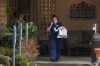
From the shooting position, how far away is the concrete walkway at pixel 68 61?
1841 cm

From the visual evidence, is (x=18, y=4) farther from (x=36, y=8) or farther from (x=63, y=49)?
(x=63, y=49)

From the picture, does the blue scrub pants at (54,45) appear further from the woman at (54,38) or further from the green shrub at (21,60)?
the green shrub at (21,60)

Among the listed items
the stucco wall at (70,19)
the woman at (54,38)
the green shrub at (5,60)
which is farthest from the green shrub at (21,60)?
the stucco wall at (70,19)

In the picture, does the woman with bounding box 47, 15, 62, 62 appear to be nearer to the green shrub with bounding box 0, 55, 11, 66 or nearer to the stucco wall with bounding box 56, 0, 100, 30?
the stucco wall with bounding box 56, 0, 100, 30

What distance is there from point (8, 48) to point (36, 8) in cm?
618

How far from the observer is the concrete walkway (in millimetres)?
18406

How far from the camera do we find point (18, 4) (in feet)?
73.4

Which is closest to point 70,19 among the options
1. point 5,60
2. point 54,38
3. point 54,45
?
point 54,38

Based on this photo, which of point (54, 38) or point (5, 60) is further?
point (54, 38)

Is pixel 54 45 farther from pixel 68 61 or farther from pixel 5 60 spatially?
pixel 5 60

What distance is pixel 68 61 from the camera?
19.3m

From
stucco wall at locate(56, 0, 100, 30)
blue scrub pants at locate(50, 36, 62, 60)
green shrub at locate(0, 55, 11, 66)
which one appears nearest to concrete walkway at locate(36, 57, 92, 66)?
blue scrub pants at locate(50, 36, 62, 60)

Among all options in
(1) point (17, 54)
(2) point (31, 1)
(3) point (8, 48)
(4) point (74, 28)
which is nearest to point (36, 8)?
(2) point (31, 1)

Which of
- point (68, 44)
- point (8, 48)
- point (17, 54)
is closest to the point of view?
point (17, 54)
